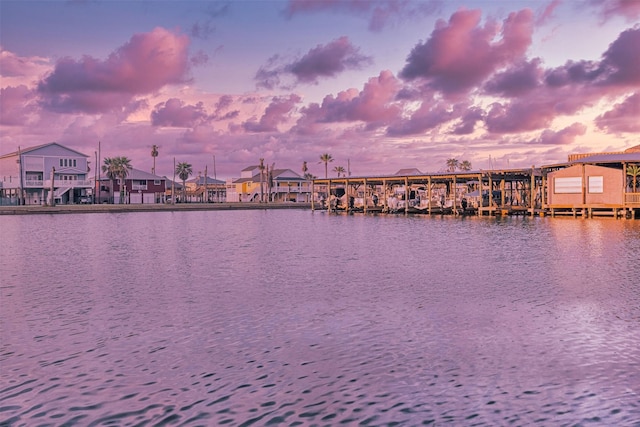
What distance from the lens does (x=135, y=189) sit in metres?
123

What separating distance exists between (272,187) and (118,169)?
1456 inches

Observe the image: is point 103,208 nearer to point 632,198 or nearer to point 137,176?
point 137,176

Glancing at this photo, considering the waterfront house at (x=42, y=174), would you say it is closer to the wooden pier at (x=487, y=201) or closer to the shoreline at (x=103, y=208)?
the shoreline at (x=103, y=208)

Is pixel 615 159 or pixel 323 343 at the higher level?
pixel 615 159

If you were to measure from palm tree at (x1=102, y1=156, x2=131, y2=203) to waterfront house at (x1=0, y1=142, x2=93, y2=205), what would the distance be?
5.89 meters

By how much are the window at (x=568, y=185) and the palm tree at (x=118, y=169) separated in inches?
3208

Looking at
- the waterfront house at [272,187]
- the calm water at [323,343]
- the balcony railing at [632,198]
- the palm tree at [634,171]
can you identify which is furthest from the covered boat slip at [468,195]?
the calm water at [323,343]

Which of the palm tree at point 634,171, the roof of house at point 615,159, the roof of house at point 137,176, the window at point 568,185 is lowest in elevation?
the window at point 568,185

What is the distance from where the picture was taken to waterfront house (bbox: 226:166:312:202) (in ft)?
458

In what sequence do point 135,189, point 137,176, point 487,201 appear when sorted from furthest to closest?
point 135,189
point 137,176
point 487,201

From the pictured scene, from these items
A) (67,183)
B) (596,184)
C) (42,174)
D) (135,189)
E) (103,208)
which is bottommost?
(103,208)

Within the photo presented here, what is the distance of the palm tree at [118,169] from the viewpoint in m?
116

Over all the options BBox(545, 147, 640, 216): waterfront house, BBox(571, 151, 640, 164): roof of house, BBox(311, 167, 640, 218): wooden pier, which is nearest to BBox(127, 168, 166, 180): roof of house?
BBox(311, 167, 640, 218): wooden pier

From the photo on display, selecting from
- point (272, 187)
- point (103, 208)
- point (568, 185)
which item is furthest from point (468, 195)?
point (272, 187)
